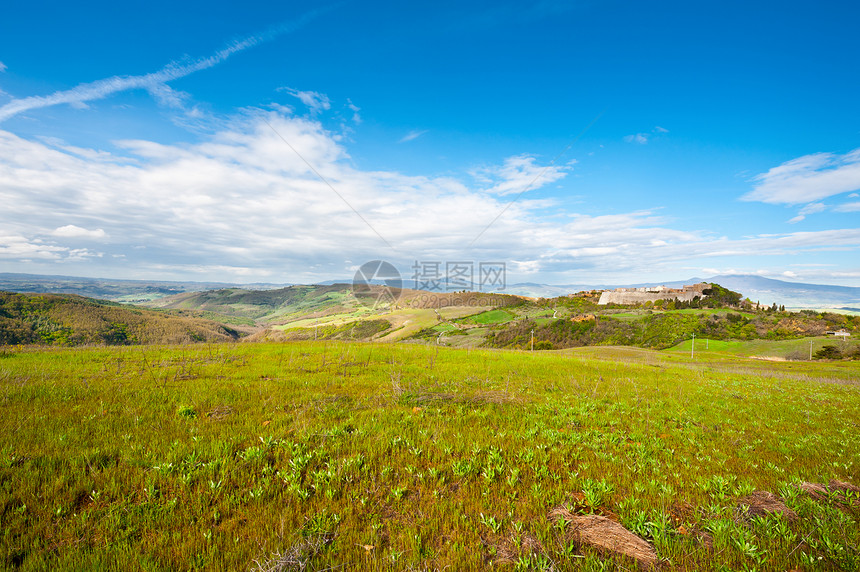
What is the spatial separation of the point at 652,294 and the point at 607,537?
179120 millimetres

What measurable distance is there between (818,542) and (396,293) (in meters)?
177

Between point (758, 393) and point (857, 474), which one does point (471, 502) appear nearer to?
point (857, 474)

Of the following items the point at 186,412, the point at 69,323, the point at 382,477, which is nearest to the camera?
the point at 382,477

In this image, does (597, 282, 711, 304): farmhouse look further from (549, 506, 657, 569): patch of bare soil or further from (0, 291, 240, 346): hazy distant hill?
(549, 506, 657, 569): patch of bare soil

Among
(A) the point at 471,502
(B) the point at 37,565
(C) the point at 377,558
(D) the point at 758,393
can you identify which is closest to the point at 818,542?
(A) the point at 471,502

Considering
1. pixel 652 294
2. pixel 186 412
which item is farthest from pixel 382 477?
pixel 652 294

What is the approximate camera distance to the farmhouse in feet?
472

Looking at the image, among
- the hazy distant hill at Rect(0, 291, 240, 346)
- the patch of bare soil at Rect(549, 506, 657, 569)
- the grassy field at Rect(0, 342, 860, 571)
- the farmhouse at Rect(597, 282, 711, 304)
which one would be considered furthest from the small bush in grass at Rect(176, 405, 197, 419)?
the farmhouse at Rect(597, 282, 711, 304)

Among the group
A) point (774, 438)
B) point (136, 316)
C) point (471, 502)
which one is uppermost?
point (471, 502)

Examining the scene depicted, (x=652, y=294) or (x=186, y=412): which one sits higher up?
(x=652, y=294)

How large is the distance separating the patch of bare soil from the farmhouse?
559 feet

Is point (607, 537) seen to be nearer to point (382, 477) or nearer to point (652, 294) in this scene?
point (382, 477)

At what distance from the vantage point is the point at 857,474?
7184 mm

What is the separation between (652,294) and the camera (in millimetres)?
152500
